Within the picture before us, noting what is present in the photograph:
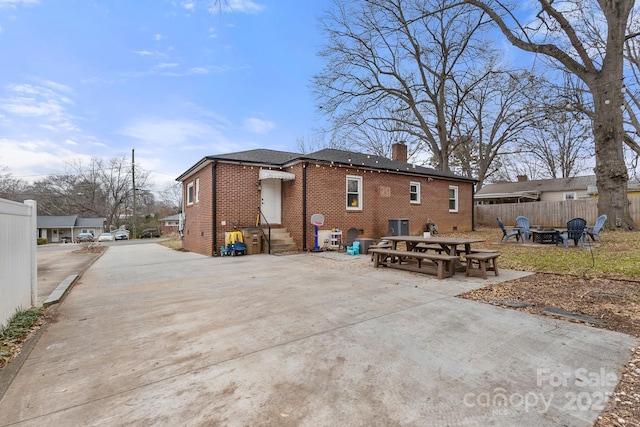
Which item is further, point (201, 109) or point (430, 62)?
point (430, 62)

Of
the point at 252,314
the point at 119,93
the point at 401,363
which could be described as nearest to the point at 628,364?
the point at 401,363

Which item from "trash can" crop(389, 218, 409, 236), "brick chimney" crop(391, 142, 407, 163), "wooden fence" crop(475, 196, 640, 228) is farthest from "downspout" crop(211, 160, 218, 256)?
"wooden fence" crop(475, 196, 640, 228)

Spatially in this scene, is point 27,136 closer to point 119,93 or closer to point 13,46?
point 119,93

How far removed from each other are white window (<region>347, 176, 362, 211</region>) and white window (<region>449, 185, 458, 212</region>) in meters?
7.24

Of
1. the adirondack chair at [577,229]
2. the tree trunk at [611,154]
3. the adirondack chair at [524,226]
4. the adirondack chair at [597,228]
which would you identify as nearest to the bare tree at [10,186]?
the adirondack chair at [524,226]

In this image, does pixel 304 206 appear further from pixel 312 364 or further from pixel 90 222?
pixel 90 222

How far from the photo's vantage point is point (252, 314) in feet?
12.6

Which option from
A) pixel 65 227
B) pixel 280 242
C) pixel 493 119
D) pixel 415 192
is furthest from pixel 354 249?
pixel 65 227

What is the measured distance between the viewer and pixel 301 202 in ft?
35.6

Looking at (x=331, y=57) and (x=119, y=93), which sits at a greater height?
(x=331, y=57)

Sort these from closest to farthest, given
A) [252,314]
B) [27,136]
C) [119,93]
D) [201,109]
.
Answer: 1. [252,314]
2. [119,93]
3. [201,109]
4. [27,136]

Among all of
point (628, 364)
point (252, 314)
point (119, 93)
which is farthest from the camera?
point (119, 93)

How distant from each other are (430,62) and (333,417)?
24.8 m

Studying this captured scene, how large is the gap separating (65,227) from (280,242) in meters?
51.3
